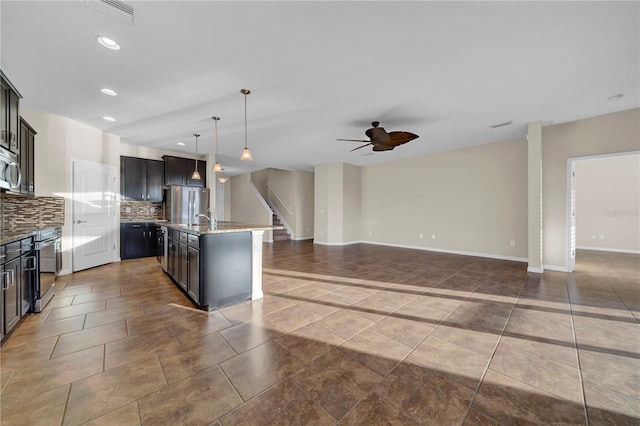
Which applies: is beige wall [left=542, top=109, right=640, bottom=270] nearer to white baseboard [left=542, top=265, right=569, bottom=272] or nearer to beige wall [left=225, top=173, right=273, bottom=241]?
white baseboard [left=542, top=265, right=569, bottom=272]

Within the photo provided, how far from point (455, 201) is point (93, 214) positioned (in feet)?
27.1

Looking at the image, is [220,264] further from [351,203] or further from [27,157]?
[351,203]

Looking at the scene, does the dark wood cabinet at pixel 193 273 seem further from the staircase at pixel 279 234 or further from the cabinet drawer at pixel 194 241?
the staircase at pixel 279 234

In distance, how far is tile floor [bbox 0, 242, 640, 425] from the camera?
1402 millimetres

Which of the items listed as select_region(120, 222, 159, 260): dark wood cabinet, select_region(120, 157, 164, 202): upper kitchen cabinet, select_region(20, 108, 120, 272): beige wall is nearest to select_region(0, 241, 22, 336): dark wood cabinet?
select_region(20, 108, 120, 272): beige wall

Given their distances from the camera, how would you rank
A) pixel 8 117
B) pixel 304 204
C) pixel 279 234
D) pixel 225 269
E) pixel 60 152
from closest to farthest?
pixel 8 117, pixel 225 269, pixel 60 152, pixel 279 234, pixel 304 204

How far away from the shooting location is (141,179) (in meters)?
5.77

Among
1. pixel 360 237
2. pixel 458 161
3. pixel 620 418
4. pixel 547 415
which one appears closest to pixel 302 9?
pixel 547 415

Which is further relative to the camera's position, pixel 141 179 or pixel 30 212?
pixel 141 179

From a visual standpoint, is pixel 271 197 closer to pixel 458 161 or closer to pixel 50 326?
pixel 458 161

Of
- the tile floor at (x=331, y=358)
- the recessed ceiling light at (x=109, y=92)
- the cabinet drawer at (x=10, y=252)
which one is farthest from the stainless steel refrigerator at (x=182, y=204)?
the cabinet drawer at (x=10, y=252)

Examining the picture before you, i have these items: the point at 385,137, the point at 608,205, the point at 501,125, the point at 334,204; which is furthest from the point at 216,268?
the point at 608,205

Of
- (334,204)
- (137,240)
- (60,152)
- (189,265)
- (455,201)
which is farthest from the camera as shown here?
(334,204)

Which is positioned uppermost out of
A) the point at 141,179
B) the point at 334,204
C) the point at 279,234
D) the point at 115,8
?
the point at 115,8
